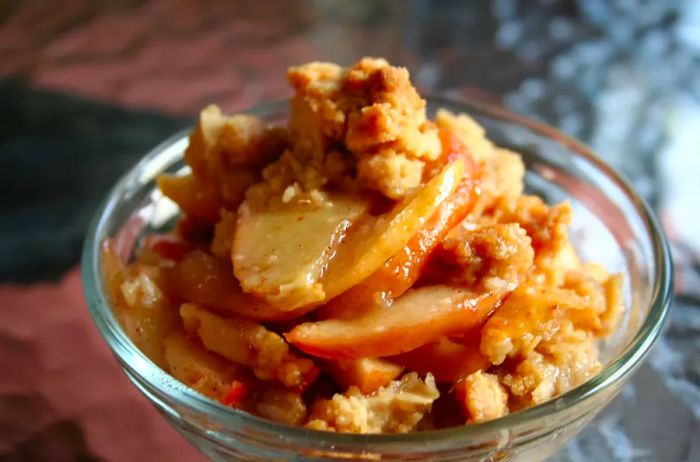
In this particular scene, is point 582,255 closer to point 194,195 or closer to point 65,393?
point 194,195

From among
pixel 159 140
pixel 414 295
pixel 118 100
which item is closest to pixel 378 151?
pixel 414 295

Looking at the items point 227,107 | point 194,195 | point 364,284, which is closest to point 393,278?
point 364,284

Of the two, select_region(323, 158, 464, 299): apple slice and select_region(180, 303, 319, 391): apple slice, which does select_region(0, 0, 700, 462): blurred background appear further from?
select_region(323, 158, 464, 299): apple slice

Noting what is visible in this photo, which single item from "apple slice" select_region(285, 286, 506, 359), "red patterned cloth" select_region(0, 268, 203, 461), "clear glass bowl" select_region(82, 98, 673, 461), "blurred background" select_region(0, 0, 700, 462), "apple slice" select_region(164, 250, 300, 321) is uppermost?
"apple slice" select_region(285, 286, 506, 359)

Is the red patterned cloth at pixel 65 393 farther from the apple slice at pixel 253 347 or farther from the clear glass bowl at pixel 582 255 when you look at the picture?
the apple slice at pixel 253 347

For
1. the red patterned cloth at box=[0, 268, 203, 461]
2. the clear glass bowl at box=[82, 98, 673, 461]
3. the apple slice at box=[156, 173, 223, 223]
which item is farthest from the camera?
the red patterned cloth at box=[0, 268, 203, 461]

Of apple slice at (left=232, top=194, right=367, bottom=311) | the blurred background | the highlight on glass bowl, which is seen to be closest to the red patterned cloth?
the blurred background
